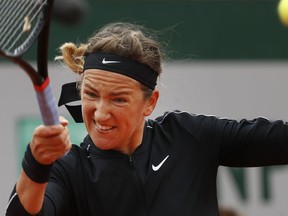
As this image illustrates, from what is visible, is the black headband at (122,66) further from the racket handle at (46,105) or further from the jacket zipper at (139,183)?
the racket handle at (46,105)

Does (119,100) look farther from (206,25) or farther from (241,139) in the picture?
(206,25)

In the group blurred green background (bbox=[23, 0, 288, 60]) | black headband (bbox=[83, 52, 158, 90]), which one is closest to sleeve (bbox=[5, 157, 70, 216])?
black headband (bbox=[83, 52, 158, 90])

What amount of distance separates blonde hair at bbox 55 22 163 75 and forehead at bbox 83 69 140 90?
109 mm

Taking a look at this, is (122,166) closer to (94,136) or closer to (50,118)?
(94,136)

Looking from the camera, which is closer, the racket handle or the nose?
the racket handle

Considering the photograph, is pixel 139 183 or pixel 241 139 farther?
pixel 241 139

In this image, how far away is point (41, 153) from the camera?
3.13 m

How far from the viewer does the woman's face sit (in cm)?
353

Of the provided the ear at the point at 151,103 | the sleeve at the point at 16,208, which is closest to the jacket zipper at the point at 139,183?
the ear at the point at 151,103

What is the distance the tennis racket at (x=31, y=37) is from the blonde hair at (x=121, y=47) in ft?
1.66

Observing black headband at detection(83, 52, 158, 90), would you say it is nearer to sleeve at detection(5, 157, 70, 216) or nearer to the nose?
the nose

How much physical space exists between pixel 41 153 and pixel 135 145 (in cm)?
71

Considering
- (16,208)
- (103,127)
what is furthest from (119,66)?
(16,208)

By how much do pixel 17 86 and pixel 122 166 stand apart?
4752 mm
